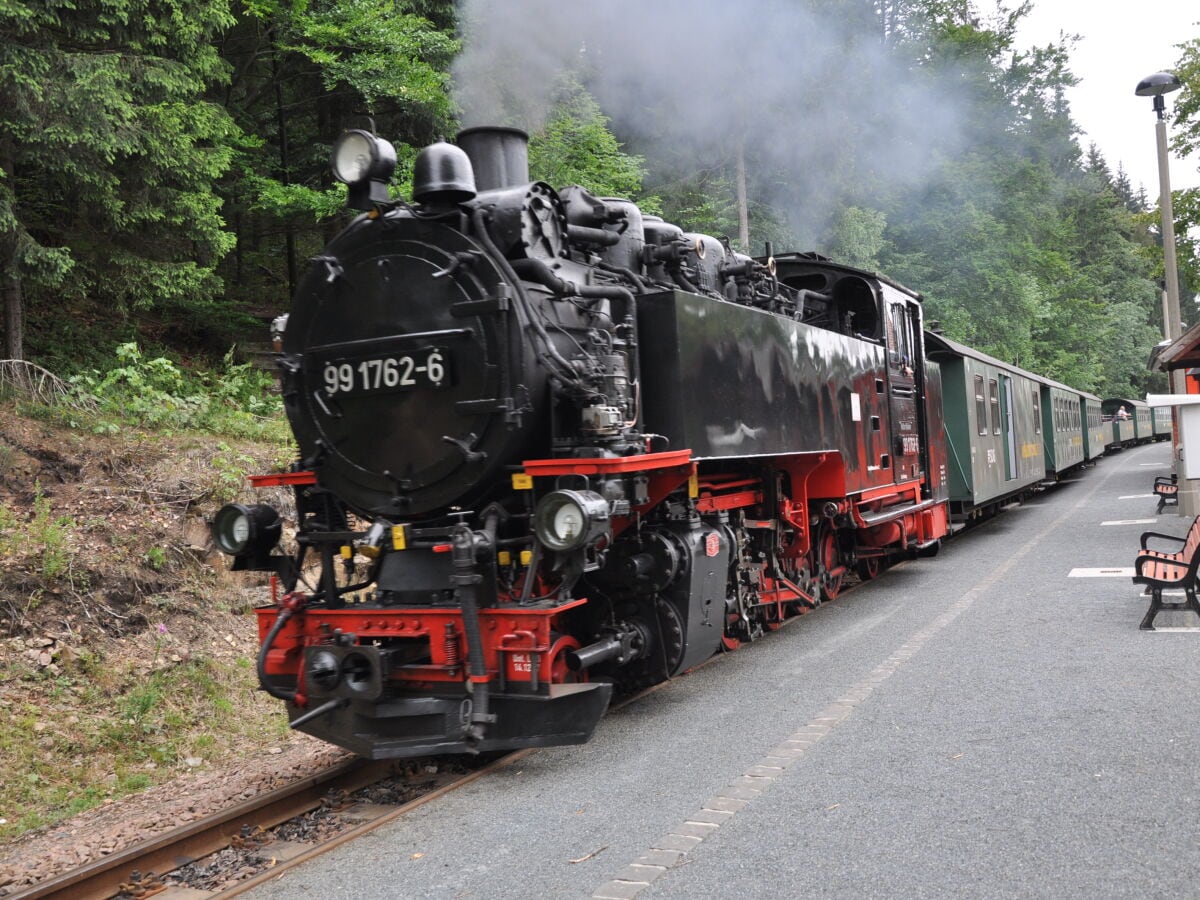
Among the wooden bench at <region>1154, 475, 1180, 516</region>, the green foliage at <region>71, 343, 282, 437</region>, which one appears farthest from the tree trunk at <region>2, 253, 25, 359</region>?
the wooden bench at <region>1154, 475, 1180, 516</region>

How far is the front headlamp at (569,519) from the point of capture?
14.7 ft

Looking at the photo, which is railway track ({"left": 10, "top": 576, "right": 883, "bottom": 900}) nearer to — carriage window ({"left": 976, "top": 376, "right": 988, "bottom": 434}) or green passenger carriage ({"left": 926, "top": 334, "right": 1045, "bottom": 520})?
green passenger carriage ({"left": 926, "top": 334, "right": 1045, "bottom": 520})

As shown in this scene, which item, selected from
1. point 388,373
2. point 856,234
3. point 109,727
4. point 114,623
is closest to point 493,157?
point 388,373

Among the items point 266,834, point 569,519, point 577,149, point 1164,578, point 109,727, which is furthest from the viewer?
point 577,149

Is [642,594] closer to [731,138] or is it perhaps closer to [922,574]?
[922,574]

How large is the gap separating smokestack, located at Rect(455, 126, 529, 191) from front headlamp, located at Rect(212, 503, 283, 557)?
2.29 meters

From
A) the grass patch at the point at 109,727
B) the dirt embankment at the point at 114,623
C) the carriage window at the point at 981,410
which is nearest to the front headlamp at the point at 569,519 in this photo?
the dirt embankment at the point at 114,623

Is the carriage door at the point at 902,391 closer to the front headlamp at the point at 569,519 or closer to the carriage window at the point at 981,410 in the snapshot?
the carriage window at the point at 981,410

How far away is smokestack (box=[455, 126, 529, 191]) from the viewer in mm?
5871

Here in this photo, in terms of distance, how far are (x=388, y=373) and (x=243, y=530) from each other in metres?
1.33

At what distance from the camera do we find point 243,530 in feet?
18.2

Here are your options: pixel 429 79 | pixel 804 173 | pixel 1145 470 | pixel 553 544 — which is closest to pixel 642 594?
pixel 553 544

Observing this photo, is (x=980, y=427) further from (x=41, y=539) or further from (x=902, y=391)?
(x=41, y=539)

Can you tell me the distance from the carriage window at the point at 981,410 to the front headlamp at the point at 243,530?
35.9ft
